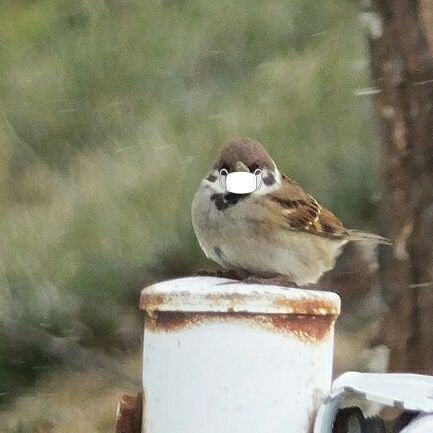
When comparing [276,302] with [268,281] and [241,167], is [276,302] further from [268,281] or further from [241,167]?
[241,167]

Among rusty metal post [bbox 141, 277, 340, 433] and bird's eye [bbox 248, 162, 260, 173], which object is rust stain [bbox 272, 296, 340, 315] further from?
bird's eye [bbox 248, 162, 260, 173]

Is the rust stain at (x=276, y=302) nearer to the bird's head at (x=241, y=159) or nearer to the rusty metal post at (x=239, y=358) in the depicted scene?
the rusty metal post at (x=239, y=358)

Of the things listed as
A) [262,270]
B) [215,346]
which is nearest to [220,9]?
[262,270]

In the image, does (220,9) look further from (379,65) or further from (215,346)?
(215,346)

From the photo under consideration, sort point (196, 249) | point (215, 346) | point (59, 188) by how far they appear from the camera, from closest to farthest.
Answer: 1. point (215, 346)
2. point (196, 249)
3. point (59, 188)

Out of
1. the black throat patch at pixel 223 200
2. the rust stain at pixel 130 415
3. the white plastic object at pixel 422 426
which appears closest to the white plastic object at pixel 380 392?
the white plastic object at pixel 422 426
